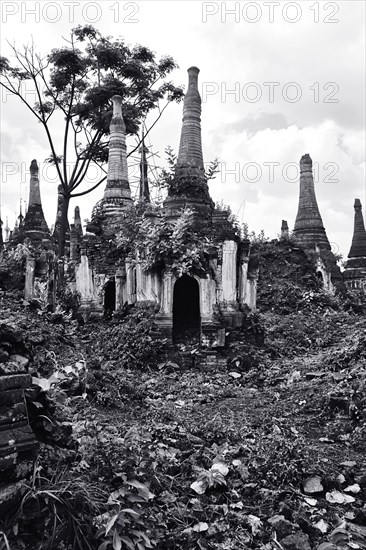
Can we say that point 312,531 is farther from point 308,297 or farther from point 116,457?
point 308,297

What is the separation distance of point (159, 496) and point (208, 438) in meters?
1.51

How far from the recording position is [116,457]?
3.96 m

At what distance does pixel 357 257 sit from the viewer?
22.5 m

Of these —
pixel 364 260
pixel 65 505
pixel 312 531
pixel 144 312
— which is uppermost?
pixel 364 260

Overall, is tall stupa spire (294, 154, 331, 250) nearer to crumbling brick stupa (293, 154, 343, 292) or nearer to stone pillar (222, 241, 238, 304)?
crumbling brick stupa (293, 154, 343, 292)

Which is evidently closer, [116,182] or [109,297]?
[109,297]

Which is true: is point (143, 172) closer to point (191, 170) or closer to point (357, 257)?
point (357, 257)

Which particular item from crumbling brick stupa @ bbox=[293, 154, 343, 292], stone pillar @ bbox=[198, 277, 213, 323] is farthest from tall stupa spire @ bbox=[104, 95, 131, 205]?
crumbling brick stupa @ bbox=[293, 154, 343, 292]

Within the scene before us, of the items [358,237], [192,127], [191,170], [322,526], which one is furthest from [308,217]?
[322,526]

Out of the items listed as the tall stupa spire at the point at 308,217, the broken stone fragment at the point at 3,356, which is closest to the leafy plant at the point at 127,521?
the broken stone fragment at the point at 3,356

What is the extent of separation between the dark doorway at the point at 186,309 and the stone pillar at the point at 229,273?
887 millimetres

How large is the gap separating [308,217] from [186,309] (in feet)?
38.5

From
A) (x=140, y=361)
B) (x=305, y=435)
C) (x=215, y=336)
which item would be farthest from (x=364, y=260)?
(x=305, y=435)

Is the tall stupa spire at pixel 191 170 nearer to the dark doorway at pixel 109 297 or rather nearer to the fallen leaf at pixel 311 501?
the dark doorway at pixel 109 297
